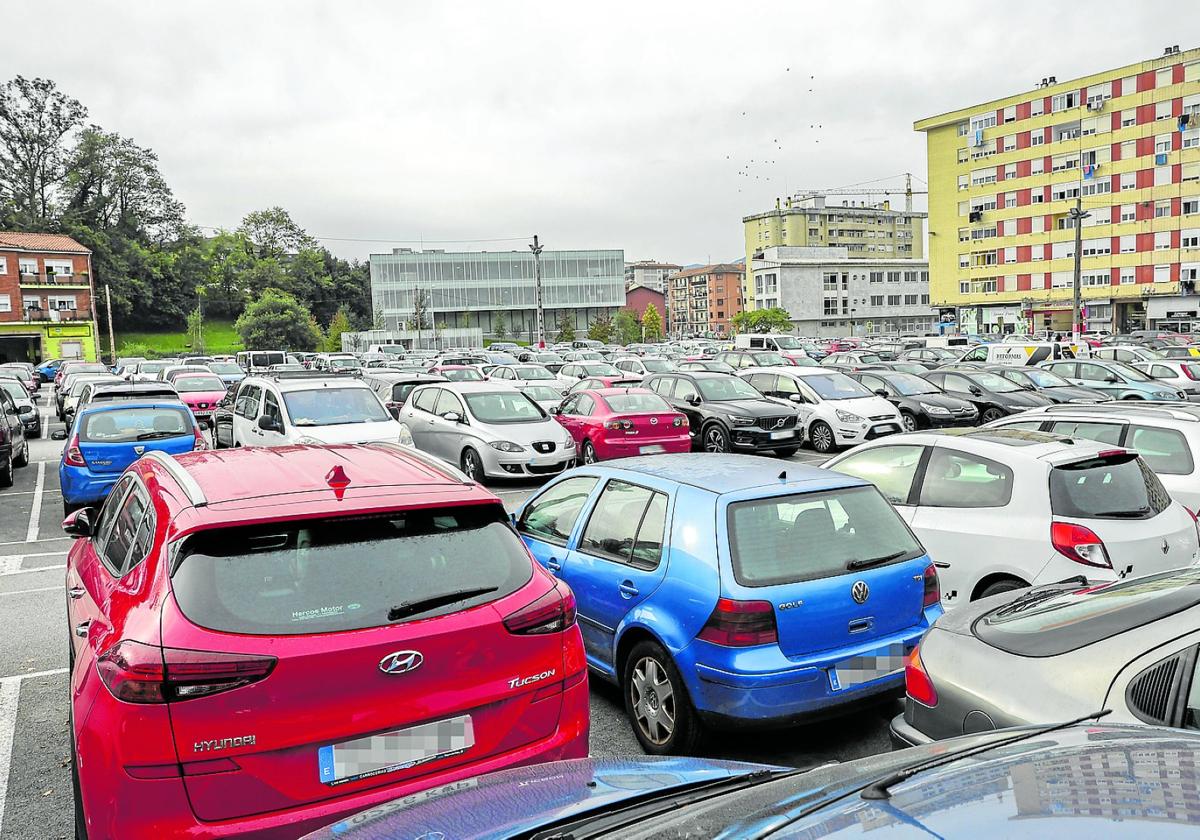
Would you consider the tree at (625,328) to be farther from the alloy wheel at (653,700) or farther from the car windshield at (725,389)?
the alloy wheel at (653,700)

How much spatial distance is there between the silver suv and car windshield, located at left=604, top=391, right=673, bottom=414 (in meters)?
1.39

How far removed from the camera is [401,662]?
3.00 metres

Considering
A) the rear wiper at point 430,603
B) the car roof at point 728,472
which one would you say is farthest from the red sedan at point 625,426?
the rear wiper at point 430,603

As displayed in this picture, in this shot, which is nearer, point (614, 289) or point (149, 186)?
point (149, 186)

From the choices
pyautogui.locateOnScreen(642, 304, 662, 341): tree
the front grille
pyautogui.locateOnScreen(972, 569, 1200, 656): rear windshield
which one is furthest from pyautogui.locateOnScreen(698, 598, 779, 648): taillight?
pyautogui.locateOnScreen(642, 304, 662, 341): tree

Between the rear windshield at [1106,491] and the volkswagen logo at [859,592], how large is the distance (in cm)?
223

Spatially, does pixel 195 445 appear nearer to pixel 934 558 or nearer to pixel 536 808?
pixel 934 558

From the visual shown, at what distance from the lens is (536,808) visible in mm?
2438

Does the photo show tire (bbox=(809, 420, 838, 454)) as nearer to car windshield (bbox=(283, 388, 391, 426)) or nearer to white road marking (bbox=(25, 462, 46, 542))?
car windshield (bbox=(283, 388, 391, 426))

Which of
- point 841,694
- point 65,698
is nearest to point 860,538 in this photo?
point 841,694

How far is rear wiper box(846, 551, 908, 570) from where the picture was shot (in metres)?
4.70

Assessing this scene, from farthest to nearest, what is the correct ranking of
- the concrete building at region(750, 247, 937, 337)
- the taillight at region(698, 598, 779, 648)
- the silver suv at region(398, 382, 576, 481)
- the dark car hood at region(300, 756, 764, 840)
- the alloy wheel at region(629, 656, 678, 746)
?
the concrete building at region(750, 247, 937, 337)
the silver suv at region(398, 382, 576, 481)
the alloy wheel at region(629, 656, 678, 746)
the taillight at region(698, 598, 779, 648)
the dark car hood at region(300, 756, 764, 840)

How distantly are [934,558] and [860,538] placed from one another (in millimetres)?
1990

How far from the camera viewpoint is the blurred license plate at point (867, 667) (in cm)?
450
